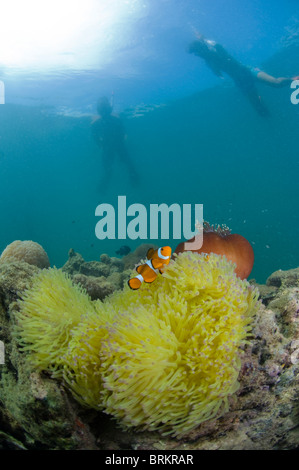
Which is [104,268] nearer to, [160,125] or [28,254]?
[28,254]

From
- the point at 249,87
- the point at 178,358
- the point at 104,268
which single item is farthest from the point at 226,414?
the point at 249,87

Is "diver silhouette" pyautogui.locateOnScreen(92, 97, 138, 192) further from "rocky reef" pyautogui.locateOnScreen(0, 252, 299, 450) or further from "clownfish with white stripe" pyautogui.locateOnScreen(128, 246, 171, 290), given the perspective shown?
"rocky reef" pyautogui.locateOnScreen(0, 252, 299, 450)

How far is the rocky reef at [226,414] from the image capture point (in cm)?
158

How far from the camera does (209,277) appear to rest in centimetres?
169

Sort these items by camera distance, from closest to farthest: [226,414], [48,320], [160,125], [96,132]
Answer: [226,414], [48,320], [96,132], [160,125]

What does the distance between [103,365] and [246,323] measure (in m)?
0.84

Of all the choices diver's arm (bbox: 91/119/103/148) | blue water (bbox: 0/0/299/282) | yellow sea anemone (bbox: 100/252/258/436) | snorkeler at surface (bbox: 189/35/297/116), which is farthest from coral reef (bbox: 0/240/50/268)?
diver's arm (bbox: 91/119/103/148)

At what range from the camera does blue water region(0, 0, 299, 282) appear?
788 inches

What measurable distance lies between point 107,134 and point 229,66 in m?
13.7

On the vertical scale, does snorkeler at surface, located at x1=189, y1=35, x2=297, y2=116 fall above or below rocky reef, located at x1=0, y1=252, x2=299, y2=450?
above

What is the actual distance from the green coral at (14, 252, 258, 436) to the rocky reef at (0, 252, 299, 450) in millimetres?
95

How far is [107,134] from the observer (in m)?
31.0

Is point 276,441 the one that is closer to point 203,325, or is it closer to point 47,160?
point 203,325
